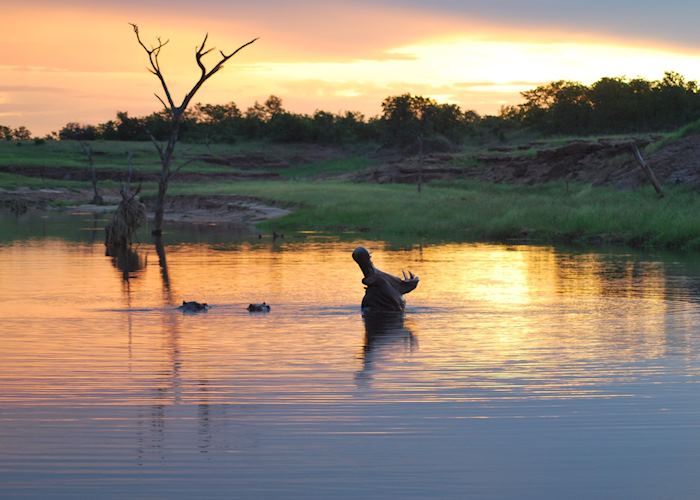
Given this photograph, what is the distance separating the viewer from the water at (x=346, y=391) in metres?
9.47

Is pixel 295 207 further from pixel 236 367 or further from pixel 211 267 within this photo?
pixel 236 367

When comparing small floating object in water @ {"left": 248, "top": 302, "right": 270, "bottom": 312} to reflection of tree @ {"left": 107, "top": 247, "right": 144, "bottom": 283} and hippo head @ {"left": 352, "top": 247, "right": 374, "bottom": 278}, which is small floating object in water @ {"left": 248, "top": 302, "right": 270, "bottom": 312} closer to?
hippo head @ {"left": 352, "top": 247, "right": 374, "bottom": 278}

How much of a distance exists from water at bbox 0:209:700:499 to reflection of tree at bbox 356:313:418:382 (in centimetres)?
7

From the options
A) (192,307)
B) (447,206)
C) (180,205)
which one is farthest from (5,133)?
(192,307)

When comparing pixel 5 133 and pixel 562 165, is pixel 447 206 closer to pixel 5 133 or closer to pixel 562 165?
pixel 562 165

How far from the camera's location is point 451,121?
356 ft

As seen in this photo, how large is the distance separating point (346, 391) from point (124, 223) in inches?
1105

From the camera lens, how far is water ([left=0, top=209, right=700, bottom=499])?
9469 mm

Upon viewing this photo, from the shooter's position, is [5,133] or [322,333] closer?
[322,333]

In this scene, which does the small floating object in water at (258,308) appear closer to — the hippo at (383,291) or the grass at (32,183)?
the hippo at (383,291)

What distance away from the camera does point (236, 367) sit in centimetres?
1488

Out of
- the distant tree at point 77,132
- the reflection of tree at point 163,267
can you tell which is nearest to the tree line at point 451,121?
the distant tree at point 77,132

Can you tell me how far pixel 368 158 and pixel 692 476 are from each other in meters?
95.2

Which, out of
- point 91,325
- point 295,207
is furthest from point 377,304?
point 295,207
